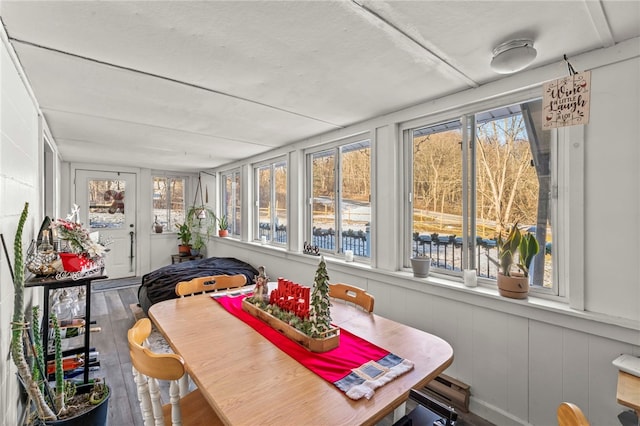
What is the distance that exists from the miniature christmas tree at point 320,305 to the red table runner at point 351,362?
12cm

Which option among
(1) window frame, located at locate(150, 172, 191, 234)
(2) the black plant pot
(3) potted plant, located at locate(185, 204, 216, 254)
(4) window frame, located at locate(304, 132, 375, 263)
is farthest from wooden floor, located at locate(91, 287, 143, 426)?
(4) window frame, located at locate(304, 132, 375, 263)

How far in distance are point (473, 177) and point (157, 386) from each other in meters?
2.34

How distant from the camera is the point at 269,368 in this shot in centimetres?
126

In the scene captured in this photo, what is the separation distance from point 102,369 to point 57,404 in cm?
114

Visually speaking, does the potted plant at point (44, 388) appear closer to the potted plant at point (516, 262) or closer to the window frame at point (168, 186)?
the potted plant at point (516, 262)

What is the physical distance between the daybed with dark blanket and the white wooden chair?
95.8 inches

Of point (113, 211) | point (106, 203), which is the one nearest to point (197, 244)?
point (113, 211)

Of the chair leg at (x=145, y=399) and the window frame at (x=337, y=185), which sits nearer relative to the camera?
the chair leg at (x=145, y=399)

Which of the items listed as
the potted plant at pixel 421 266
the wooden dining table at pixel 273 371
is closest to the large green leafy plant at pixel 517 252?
the potted plant at pixel 421 266

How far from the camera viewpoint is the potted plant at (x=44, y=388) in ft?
4.38

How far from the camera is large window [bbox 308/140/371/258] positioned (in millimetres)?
3193

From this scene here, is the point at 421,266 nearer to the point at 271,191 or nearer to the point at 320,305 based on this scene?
the point at 320,305

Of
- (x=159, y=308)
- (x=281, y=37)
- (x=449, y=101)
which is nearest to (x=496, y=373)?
(x=449, y=101)

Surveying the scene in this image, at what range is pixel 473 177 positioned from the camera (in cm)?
231
